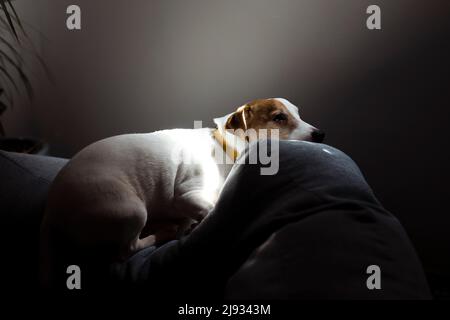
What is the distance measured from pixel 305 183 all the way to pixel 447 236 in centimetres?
93

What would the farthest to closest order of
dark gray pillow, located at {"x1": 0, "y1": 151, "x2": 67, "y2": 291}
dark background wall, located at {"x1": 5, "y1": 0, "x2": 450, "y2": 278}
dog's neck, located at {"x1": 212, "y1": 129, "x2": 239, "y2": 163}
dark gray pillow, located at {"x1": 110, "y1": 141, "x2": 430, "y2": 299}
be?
dark background wall, located at {"x1": 5, "y1": 0, "x2": 450, "y2": 278} → dog's neck, located at {"x1": 212, "y1": 129, "x2": 239, "y2": 163} → dark gray pillow, located at {"x1": 0, "y1": 151, "x2": 67, "y2": 291} → dark gray pillow, located at {"x1": 110, "y1": 141, "x2": 430, "y2": 299}

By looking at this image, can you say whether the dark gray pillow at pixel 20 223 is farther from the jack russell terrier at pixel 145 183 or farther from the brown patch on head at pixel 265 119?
the brown patch on head at pixel 265 119

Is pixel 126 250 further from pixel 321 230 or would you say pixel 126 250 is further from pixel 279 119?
pixel 279 119

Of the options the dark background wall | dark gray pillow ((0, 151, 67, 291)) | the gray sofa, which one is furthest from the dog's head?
dark gray pillow ((0, 151, 67, 291))

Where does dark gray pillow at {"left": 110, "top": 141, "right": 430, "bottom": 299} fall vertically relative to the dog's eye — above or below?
below

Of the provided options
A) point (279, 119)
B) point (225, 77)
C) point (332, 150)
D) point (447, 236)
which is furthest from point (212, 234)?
point (447, 236)

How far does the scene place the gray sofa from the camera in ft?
2.48

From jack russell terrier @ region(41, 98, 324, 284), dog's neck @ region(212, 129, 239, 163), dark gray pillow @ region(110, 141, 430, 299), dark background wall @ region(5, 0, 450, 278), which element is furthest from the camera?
dark background wall @ region(5, 0, 450, 278)

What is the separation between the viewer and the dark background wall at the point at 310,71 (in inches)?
58.2

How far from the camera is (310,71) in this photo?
160 cm

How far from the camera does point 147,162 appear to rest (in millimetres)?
1156

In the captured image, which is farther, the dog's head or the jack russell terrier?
the dog's head

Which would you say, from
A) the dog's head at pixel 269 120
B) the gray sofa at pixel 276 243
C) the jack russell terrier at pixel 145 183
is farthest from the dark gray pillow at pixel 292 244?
the dog's head at pixel 269 120

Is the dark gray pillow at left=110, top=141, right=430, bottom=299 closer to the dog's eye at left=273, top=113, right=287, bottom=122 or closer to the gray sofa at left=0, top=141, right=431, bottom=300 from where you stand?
the gray sofa at left=0, top=141, right=431, bottom=300
